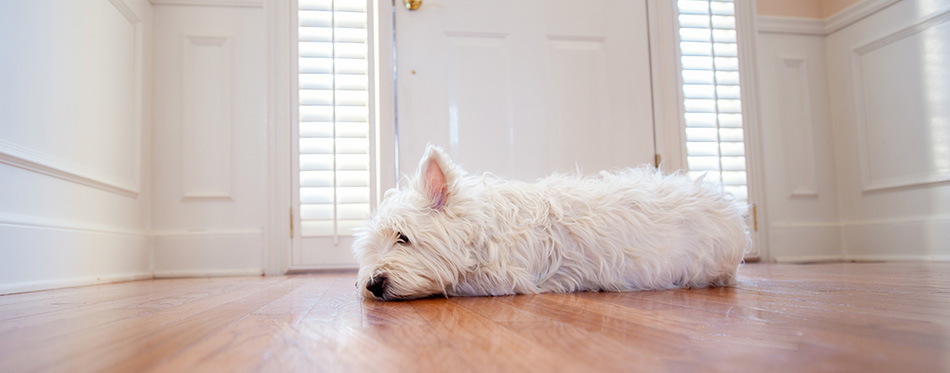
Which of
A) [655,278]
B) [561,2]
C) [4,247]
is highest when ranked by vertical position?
[561,2]

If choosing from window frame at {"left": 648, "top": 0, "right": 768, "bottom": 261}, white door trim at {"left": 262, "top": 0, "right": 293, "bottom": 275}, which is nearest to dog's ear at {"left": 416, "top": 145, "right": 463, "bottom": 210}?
white door trim at {"left": 262, "top": 0, "right": 293, "bottom": 275}

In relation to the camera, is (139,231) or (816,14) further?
(816,14)

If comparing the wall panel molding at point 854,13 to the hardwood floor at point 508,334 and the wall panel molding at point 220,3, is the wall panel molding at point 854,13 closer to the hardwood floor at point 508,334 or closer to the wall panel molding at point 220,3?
the hardwood floor at point 508,334

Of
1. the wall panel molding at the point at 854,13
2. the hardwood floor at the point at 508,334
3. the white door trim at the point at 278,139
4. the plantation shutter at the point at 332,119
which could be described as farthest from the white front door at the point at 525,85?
the hardwood floor at the point at 508,334

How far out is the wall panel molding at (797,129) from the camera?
12.5ft

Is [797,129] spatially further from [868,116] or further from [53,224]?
[53,224]

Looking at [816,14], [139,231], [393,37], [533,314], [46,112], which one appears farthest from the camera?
[816,14]

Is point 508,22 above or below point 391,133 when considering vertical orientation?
above

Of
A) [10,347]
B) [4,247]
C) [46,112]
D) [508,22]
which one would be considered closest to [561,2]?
[508,22]

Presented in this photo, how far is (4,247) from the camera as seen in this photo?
2.04m

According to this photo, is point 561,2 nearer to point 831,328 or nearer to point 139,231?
point 139,231

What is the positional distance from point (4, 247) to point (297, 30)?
1.83 metres

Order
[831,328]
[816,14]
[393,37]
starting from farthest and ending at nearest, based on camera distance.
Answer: [816,14]
[393,37]
[831,328]

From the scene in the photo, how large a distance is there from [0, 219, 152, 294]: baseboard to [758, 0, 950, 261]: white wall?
3.61 m
